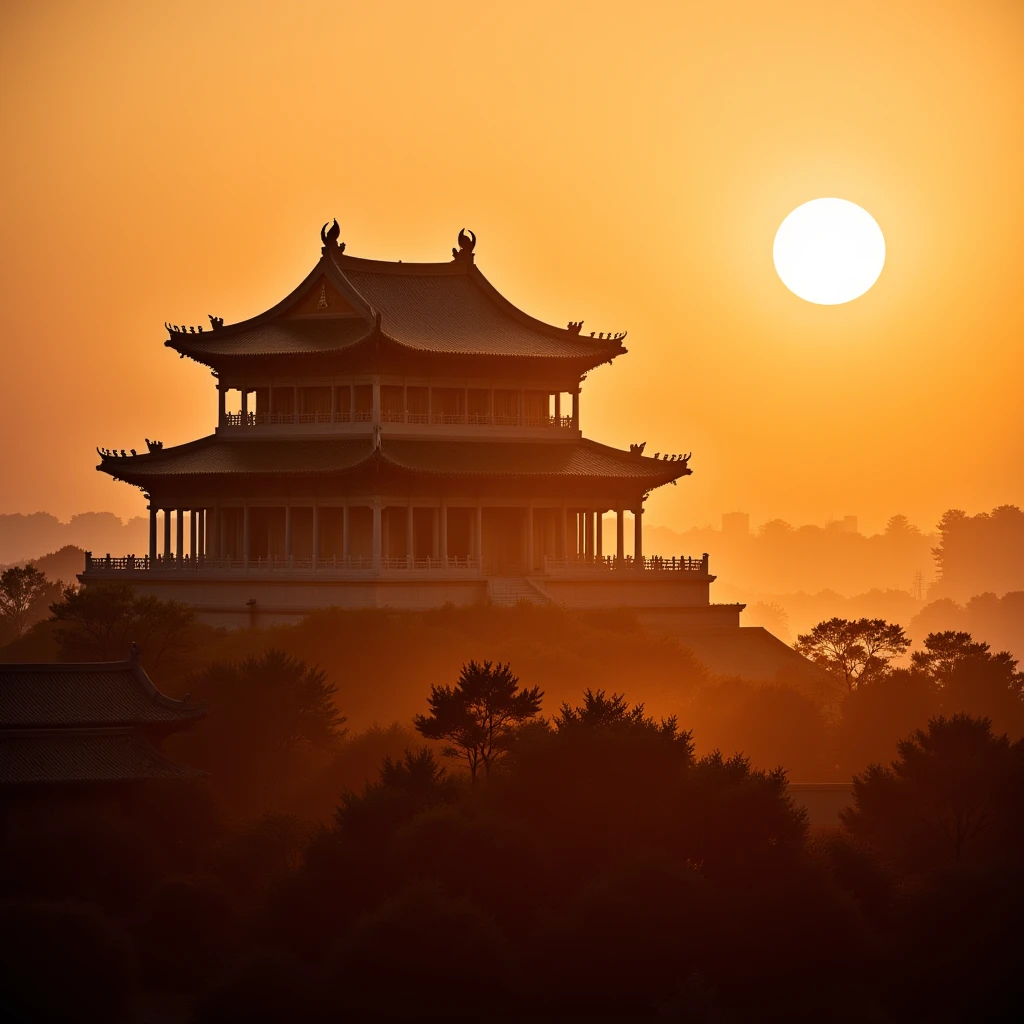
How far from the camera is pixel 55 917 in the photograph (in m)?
50.0

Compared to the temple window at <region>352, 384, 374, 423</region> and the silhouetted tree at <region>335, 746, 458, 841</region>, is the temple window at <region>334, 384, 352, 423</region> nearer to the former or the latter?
the temple window at <region>352, 384, 374, 423</region>

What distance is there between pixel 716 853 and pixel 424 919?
856cm

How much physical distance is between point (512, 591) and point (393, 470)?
20.7 feet

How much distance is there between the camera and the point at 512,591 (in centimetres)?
7800

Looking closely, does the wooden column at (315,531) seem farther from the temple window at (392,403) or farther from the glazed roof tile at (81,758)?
the glazed roof tile at (81,758)

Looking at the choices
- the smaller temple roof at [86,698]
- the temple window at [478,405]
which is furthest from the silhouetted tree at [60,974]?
the temple window at [478,405]

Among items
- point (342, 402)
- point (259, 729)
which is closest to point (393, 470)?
point (342, 402)

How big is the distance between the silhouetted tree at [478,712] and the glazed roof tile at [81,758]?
276 inches

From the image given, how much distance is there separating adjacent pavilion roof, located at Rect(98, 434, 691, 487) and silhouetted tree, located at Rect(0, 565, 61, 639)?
1781 cm

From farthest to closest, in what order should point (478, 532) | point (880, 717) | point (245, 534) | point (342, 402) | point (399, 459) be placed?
point (342, 402), point (245, 534), point (478, 532), point (399, 459), point (880, 717)

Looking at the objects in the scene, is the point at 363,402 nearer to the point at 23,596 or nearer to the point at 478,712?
the point at 478,712

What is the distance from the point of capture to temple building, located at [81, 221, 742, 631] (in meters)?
78.8

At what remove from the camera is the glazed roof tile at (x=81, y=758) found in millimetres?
56969

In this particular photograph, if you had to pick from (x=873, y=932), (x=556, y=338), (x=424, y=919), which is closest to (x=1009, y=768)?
(x=873, y=932)
